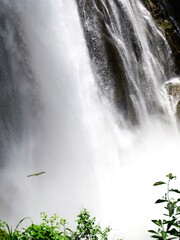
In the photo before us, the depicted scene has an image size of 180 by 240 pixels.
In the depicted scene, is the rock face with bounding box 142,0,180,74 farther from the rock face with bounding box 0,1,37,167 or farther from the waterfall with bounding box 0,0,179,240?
the rock face with bounding box 0,1,37,167

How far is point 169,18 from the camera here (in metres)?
16.9

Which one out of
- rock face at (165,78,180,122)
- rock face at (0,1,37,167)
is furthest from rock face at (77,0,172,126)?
rock face at (0,1,37,167)

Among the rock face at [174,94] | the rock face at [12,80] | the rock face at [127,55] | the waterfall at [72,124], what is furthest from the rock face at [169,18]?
the rock face at [12,80]

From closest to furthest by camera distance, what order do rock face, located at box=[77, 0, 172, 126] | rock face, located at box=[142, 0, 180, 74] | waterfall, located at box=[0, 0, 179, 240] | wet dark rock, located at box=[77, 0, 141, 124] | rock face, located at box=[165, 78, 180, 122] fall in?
waterfall, located at box=[0, 0, 179, 240]
wet dark rock, located at box=[77, 0, 141, 124]
rock face, located at box=[77, 0, 172, 126]
rock face, located at box=[165, 78, 180, 122]
rock face, located at box=[142, 0, 180, 74]

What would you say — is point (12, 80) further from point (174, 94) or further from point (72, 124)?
point (174, 94)

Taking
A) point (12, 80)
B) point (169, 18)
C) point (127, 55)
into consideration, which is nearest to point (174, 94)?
point (127, 55)

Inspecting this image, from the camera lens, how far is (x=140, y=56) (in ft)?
43.3

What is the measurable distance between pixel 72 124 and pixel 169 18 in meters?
9.15

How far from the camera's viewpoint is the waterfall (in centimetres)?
885

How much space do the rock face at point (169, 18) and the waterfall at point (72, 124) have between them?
14.2 ft

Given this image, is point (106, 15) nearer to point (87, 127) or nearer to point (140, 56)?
point (140, 56)

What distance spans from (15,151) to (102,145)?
7.04 feet

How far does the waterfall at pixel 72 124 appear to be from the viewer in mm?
8852

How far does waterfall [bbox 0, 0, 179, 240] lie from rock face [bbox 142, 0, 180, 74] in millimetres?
4331
